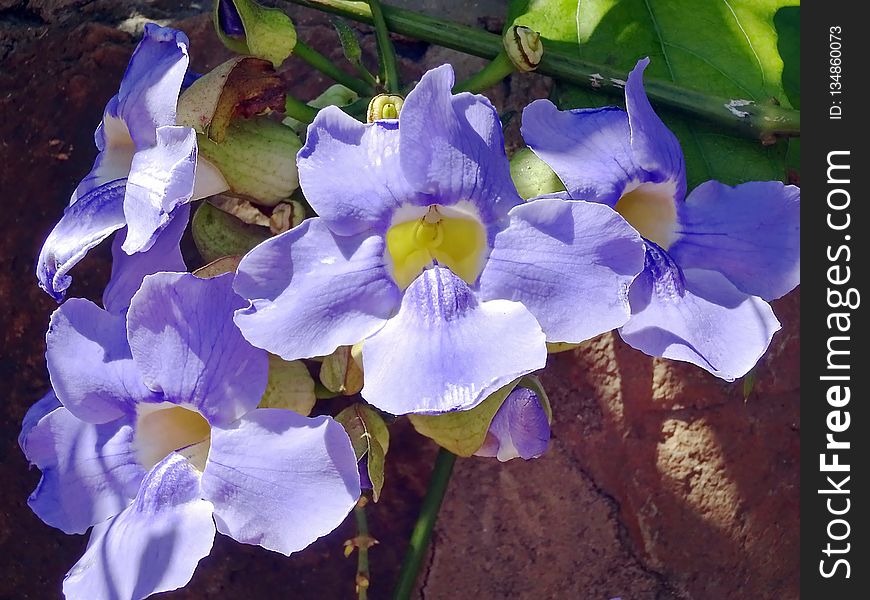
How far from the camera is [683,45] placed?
3.21ft

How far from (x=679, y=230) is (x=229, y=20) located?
0.46 meters

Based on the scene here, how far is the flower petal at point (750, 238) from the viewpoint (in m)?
0.81

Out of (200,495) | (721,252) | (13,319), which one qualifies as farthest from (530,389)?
(13,319)

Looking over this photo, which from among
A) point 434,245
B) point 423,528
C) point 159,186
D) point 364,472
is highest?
point 159,186

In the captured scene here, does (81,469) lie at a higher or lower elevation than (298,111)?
lower

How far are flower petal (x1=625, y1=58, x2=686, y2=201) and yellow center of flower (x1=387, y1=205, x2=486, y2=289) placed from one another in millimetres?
154

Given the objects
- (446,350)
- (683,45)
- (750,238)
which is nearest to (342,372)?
(446,350)

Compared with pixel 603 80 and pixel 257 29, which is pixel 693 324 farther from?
pixel 257 29

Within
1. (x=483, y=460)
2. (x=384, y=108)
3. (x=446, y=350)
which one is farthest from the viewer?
(x=483, y=460)

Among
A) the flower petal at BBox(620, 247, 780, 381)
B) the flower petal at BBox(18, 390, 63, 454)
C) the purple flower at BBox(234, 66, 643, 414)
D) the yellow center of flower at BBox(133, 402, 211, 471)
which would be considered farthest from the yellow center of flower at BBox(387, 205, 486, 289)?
the flower petal at BBox(18, 390, 63, 454)

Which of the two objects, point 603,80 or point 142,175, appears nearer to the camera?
point 142,175

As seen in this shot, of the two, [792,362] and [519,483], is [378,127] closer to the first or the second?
[519,483]

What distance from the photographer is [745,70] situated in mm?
973

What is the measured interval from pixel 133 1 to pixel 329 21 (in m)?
0.24
